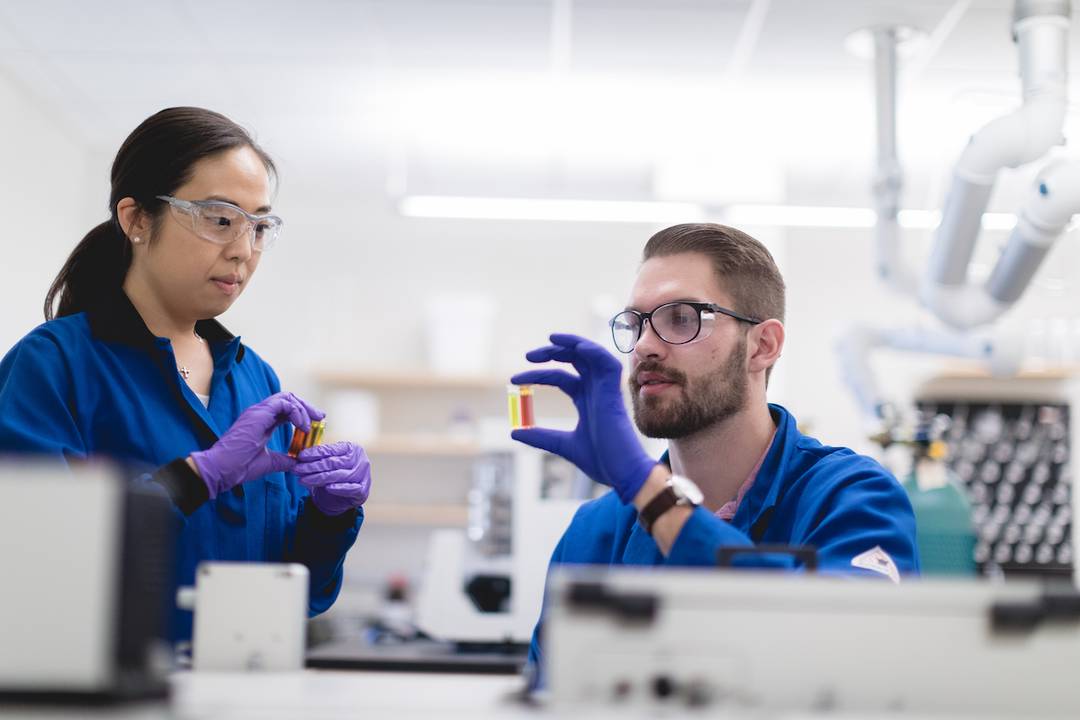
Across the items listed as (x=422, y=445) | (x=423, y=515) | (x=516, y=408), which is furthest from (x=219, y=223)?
(x=423, y=515)

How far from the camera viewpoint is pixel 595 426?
154cm

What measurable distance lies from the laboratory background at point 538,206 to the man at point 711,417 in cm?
86

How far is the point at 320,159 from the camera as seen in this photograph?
5.45m

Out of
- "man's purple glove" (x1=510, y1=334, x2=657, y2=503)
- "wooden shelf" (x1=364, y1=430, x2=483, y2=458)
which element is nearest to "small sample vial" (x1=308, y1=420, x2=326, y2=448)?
"man's purple glove" (x1=510, y1=334, x2=657, y2=503)

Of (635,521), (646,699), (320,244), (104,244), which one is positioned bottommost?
(646,699)

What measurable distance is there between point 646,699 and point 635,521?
93 cm

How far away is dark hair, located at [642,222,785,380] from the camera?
1.86m

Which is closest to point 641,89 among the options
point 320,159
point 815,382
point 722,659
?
point 320,159

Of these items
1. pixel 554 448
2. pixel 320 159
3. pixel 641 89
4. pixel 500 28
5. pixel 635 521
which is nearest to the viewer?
pixel 554 448

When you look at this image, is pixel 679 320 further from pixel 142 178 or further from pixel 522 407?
pixel 142 178

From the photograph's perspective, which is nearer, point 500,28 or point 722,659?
point 722,659

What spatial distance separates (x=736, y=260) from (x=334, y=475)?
2.62ft

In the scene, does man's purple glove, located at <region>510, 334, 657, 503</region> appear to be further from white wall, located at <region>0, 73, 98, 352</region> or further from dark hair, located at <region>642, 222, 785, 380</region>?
white wall, located at <region>0, 73, 98, 352</region>

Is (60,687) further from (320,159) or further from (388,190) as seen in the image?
(388,190)
